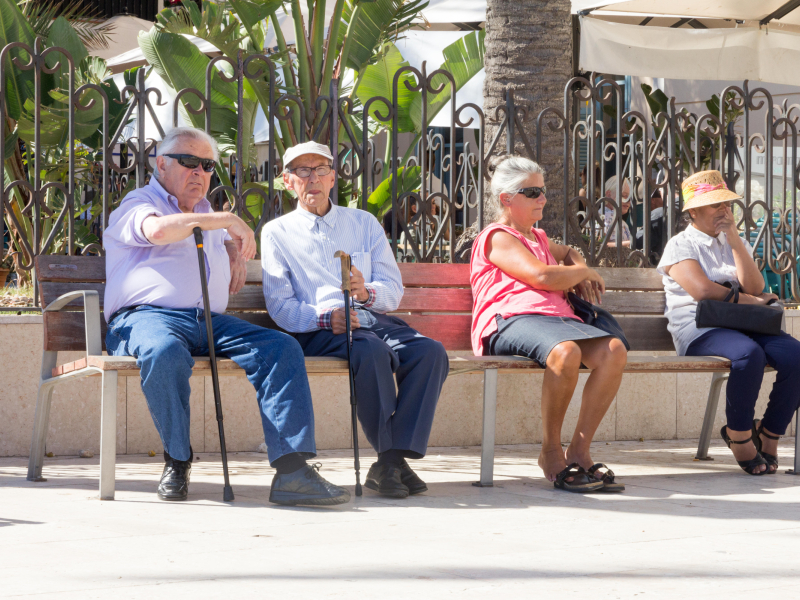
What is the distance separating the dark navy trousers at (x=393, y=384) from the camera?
15.0 ft

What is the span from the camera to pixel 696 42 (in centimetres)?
956

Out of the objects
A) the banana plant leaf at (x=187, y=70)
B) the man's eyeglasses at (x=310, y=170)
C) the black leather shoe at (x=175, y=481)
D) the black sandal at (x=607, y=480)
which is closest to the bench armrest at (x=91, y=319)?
the black leather shoe at (x=175, y=481)

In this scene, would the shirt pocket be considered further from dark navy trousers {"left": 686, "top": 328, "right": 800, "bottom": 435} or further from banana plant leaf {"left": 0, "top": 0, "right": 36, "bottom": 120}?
banana plant leaf {"left": 0, "top": 0, "right": 36, "bottom": 120}

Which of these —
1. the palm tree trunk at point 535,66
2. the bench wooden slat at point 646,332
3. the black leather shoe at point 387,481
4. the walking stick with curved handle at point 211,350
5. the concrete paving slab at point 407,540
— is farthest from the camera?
the palm tree trunk at point 535,66

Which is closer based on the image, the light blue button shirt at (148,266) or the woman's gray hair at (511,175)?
the light blue button shirt at (148,266)

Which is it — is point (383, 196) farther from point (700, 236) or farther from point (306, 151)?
point (700, 236)

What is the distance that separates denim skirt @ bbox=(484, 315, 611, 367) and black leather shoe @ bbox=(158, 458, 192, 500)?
169 cm

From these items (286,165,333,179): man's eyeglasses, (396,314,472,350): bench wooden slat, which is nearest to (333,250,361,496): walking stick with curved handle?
(286,165,333,179): man's eyeglasses

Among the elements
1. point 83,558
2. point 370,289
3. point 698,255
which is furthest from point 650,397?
point 83,558

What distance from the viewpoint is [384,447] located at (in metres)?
4.57

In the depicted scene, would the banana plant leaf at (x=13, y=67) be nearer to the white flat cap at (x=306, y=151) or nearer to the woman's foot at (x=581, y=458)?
the white flat cap at (x=306, y=151)

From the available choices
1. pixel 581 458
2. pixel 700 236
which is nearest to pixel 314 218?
pixel 581 458

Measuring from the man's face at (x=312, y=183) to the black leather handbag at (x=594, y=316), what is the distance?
1.37m

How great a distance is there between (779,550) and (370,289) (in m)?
2.23
